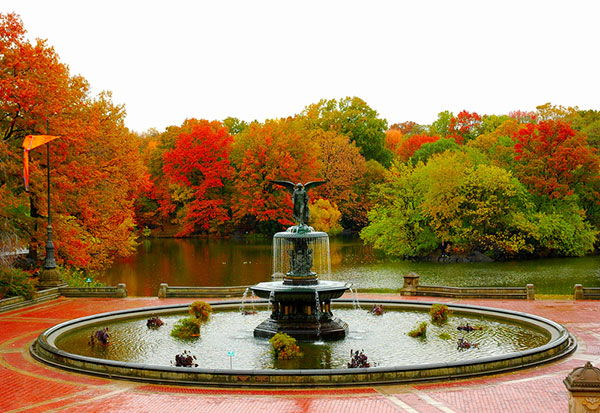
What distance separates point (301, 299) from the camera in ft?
70.9

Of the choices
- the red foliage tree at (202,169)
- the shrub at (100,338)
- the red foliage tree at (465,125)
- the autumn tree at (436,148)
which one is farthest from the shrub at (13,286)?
the red foliage tree at (465,125)

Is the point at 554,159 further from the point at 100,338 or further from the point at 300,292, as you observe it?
the point at 100,338

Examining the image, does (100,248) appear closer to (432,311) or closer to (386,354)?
(432,311)

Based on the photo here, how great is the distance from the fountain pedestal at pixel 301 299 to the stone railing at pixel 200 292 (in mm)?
8644

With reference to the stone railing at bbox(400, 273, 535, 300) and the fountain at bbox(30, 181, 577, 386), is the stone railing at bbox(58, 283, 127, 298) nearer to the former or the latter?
the fountain at bbox(30, 181, 577, 386)

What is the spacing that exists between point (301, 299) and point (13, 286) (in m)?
13.8

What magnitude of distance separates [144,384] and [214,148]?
61.5 meters

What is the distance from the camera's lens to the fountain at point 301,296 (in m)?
21.5

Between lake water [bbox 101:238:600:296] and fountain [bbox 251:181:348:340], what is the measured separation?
61.9 ft

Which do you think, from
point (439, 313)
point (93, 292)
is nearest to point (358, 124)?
point (93, 292)

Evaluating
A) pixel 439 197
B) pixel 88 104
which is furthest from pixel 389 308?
pixel 439 197

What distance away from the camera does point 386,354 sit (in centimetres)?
1917

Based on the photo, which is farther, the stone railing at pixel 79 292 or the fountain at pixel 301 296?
the stone railing at pixel 79 292

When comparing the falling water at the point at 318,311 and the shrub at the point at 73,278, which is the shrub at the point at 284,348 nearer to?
the falling water at the point at 318,311
